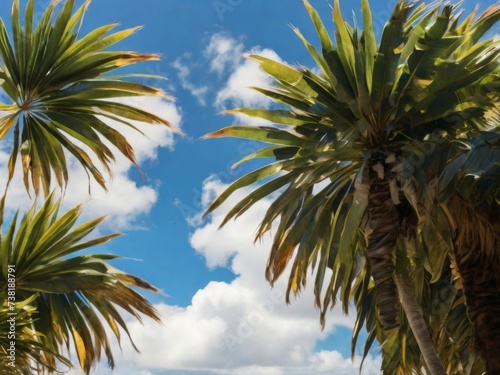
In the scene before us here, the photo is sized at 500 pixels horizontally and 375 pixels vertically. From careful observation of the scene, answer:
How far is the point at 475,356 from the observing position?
10.5 m

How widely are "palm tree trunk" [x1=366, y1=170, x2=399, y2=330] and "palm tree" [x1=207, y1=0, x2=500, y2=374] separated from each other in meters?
0.01

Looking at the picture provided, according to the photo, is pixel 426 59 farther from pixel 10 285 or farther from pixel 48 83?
pixel 10 285

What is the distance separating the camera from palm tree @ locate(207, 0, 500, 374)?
7.96 meters

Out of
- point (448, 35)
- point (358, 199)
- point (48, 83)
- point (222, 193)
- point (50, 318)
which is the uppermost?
point (448, 35)

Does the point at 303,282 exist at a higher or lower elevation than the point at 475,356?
higher

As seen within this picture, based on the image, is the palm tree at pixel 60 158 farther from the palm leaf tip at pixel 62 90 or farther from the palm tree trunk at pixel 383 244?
the palm tree trunk at pixel 383 244

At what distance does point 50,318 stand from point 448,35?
285 inches

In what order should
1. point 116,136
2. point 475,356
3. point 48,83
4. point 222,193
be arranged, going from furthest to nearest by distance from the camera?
point 475,356 → point 222,193 → point 116,136 → point 48,83

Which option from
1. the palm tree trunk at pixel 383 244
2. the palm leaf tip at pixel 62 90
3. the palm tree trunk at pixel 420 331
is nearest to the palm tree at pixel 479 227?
the palm tree trunk at pixel 420 331

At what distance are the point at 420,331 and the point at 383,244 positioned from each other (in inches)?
46.6

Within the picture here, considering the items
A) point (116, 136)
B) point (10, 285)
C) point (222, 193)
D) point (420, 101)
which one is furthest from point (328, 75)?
point (10, 285)

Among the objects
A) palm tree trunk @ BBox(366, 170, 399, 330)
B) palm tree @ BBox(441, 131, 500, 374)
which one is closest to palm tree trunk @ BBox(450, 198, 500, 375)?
palm tree @ BBox(441, 131, 500, 374)

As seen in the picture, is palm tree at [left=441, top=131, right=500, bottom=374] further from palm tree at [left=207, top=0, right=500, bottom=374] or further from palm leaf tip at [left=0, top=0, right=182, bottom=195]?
palm leaf tip at [left=0, top=0, right=182, bottom=195]

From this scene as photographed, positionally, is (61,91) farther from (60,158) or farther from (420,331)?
(420,331)
